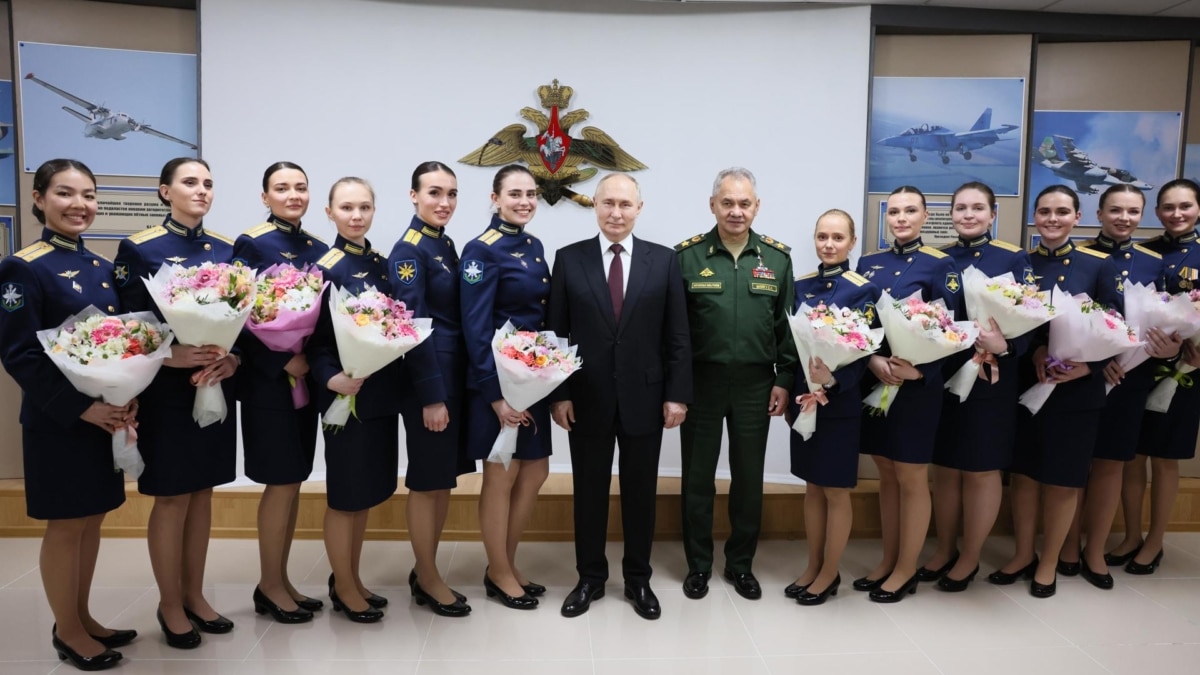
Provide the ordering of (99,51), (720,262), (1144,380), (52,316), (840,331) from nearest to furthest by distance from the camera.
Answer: (52,316)
(840,331)
(720,262)
(1144,380)
(99,51)

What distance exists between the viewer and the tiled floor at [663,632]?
2.63 m

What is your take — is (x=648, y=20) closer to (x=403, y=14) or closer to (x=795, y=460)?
(x=403, y=14)

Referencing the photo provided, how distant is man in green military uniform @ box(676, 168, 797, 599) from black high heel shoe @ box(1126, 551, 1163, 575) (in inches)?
78.4

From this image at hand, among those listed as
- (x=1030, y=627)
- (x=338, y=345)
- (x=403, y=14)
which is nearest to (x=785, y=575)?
(x=1030, y=627)

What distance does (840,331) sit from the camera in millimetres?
2779

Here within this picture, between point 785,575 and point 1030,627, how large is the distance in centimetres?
104

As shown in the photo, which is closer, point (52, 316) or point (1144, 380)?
point (52, 316)

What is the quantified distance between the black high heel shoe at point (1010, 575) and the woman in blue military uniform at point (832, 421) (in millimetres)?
852

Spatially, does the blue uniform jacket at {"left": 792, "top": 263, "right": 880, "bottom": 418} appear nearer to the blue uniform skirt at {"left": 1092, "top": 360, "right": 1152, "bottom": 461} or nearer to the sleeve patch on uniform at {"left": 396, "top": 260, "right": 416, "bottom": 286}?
the blue uniform skirt at {"left": 1092, "top": 360, "right": 1152, "bottom": 461}

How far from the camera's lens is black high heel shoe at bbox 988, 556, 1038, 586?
3.43 m

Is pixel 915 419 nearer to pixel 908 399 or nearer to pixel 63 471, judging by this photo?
pixel 908 399

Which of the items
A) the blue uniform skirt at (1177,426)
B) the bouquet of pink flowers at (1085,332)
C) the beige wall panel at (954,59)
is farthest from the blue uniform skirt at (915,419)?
the beige wall panel at (954,59)

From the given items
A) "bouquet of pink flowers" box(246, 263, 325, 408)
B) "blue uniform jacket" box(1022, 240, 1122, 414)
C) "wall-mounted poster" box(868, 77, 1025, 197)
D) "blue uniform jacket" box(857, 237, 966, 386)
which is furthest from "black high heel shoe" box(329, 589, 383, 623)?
"wall-mounted poster" box(868, 77, 1025, 197)

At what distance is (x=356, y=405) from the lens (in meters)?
2.76
